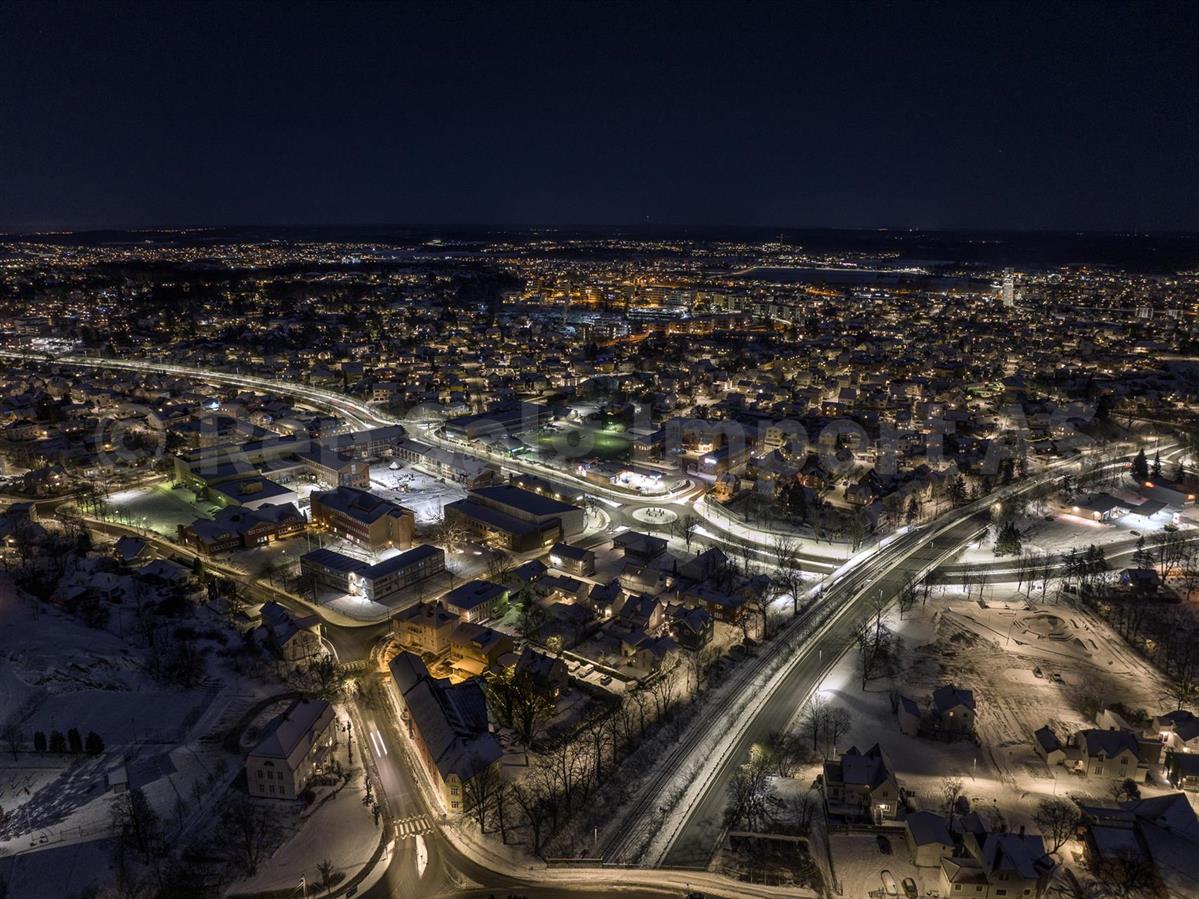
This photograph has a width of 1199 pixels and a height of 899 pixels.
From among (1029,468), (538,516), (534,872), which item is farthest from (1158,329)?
(534,872)

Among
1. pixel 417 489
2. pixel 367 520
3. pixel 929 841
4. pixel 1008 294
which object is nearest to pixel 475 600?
pixel 367 520

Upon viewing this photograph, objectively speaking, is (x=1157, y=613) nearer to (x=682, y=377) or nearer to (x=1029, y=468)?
(x=1029, y=468)

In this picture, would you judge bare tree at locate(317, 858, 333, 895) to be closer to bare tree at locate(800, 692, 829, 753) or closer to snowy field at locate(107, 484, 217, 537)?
bare tree at locate(800, 692, 829, 753)

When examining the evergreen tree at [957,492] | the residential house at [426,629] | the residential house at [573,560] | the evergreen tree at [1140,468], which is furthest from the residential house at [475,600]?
the evergreen tree at [1140,468]

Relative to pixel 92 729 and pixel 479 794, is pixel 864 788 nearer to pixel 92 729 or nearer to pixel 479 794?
pixel 479 794

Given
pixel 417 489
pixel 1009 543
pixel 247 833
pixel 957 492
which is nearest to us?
pixel 247 833

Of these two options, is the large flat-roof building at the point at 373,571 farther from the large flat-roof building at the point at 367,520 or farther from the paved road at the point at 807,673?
the paved road at the point at 807,673

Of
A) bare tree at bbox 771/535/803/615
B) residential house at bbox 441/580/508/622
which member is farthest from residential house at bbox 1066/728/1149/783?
residential house at bbox 441/580/508/622

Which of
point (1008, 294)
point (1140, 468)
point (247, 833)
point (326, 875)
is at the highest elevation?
point (1008, 294)
